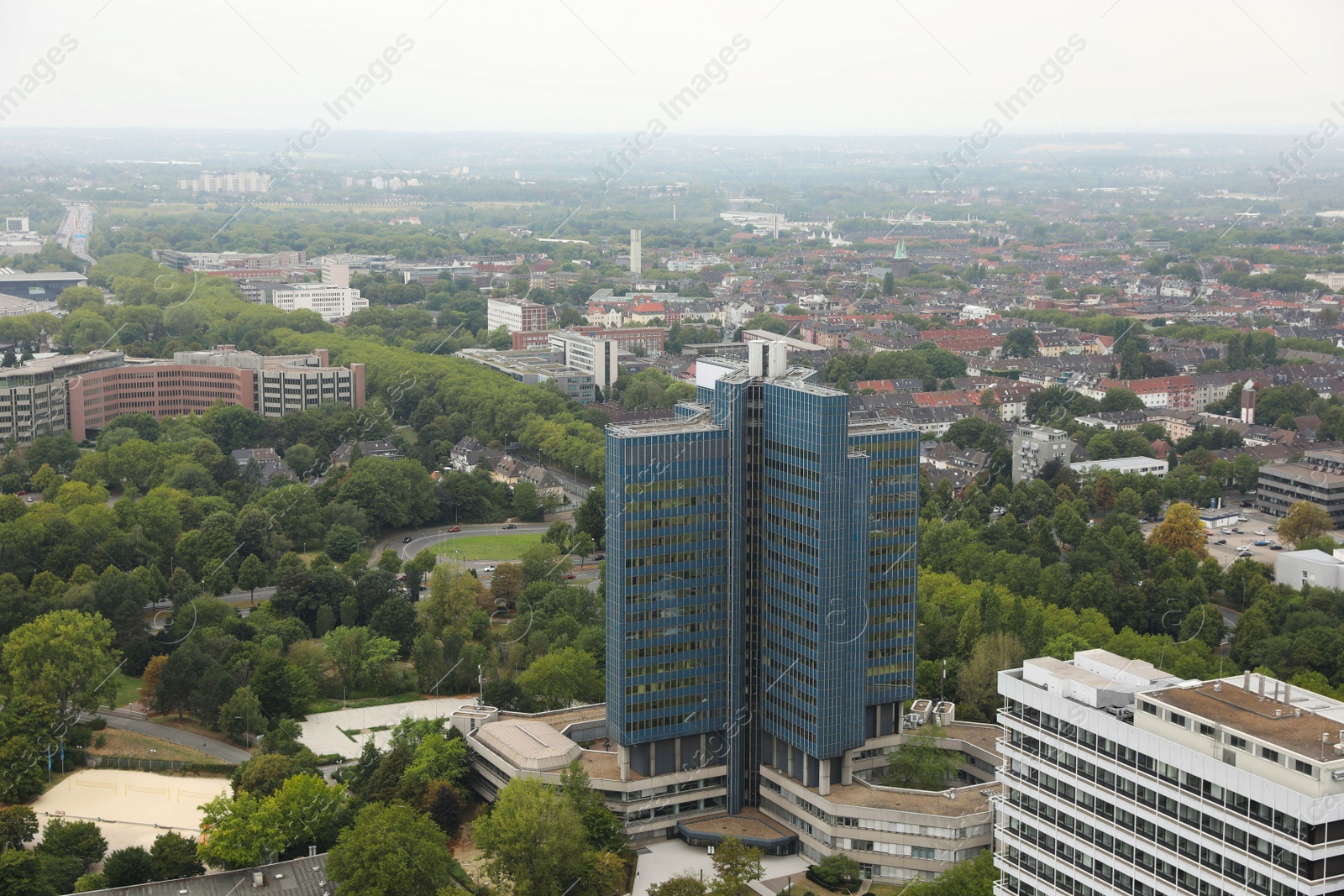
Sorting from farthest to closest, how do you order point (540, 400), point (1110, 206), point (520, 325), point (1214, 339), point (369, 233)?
point (1110, 206) < point (369, 233) < point (520, 325) < point (1214, 339) < point (540, 400)

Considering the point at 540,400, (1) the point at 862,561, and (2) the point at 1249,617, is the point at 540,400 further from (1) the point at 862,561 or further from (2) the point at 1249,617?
(1) the point at 862,561

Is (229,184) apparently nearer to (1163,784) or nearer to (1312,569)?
(1312,569)

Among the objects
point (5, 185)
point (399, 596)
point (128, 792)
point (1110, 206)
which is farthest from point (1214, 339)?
point (5, 185)

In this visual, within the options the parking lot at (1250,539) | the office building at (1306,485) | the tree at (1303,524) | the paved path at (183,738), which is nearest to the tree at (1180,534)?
the parking lot at (1250,539)

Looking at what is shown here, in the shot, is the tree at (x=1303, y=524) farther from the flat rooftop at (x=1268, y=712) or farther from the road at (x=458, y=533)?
the flat rooftop at (x=1268, y=712)

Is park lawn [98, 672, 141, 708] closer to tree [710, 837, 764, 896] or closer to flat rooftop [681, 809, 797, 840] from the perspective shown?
flat rooftop [681, 809, 797, 840]

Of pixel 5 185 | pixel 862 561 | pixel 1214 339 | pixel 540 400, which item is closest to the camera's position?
pixel 862 561

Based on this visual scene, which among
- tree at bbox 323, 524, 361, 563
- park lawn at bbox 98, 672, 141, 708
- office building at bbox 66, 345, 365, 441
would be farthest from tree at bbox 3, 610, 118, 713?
office building at bbox 66, 345, 365, 441
